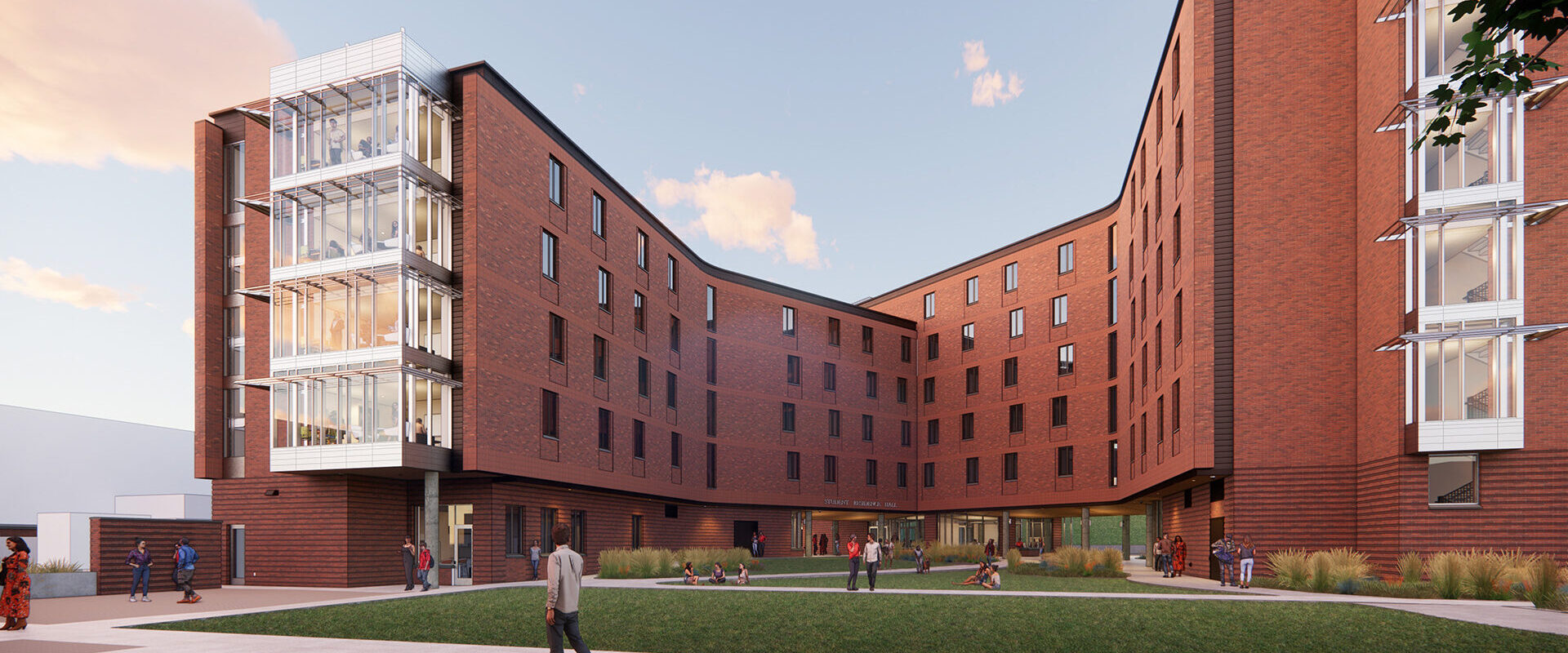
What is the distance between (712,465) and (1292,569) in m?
30.3

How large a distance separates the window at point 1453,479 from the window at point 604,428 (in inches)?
1033

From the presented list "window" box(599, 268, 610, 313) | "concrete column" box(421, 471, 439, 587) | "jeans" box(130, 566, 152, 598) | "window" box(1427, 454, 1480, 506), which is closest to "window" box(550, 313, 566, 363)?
"window" box(599, 268, 610, 313)

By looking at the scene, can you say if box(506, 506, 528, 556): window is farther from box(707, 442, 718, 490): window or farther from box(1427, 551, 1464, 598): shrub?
box(1427, 551, 1464, 598): shrub

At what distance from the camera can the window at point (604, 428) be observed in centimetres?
3697

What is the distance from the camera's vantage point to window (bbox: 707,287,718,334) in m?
51.3

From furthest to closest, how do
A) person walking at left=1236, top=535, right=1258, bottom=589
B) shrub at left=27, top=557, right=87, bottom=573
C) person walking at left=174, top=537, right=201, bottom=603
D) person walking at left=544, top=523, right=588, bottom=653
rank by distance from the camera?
shrub at left=27, top=557, right=87, bottom=573 < person walking at left=1236, top=535, right=1258, bottom=589 < person walking at left=174, top=537, right=201, bottom=603 < person walking at left=544, top=523, right=588, bottom=653

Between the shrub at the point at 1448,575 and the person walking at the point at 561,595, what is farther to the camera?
the shrub at the point at 1448,575

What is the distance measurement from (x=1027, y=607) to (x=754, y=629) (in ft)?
20.5

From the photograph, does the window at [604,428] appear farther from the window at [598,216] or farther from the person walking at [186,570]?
the person walking at [186,570]

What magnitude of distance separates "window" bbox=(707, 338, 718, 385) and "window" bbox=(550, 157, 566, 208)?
17.0 meters

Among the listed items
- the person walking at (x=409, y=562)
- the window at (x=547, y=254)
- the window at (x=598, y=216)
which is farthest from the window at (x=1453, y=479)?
the window at (x=598, y=216)

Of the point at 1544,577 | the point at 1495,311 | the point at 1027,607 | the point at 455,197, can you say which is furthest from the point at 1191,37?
the point at 455,197

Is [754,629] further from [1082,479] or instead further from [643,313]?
[1082,479]

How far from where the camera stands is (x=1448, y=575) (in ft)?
69.8
